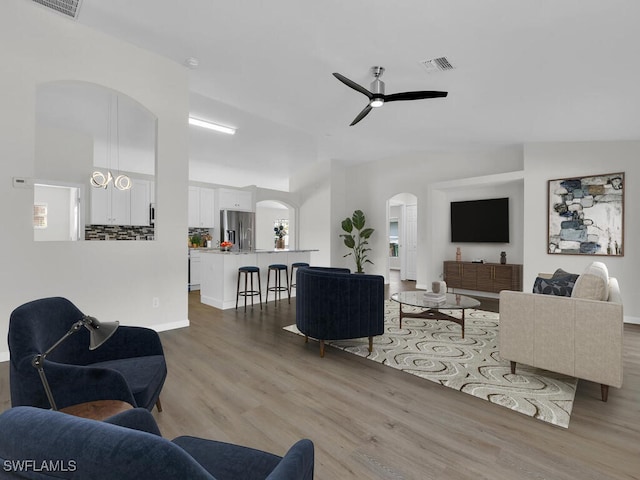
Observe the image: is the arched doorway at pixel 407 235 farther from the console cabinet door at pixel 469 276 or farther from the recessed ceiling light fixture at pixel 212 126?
the recessed ceiling light fixture at pixel 212 126

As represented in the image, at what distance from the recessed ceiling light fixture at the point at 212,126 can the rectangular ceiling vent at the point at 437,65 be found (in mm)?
3740

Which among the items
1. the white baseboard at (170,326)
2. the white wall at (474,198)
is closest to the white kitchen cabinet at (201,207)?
the white baseboard at (170,326)

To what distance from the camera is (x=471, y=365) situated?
308cm

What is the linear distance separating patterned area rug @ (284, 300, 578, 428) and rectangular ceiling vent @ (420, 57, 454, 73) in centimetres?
293

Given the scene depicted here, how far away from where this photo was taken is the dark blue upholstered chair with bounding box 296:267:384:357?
3.19 metres

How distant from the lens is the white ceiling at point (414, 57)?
271 centimetres

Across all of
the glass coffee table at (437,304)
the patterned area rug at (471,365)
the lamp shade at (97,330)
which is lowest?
the patterned area rug at (471,365)

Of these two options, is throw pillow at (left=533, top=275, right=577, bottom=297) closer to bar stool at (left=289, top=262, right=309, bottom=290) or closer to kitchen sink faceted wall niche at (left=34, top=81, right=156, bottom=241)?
bar stool at (left=289, top=262, right=309, bottom=290)

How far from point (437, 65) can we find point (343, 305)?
2.63 m

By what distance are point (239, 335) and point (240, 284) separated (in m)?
1.90

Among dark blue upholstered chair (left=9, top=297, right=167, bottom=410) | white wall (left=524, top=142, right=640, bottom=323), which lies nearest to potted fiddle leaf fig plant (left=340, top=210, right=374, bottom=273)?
white wall (left=524, top=142, right=640, bottom=323)

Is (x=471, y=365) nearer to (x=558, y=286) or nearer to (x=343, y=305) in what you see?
(x=558, y=286)

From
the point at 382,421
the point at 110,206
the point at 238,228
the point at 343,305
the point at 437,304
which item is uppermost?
the point at 110,206

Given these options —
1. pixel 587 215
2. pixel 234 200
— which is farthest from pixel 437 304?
Answer: pixel 234 200
